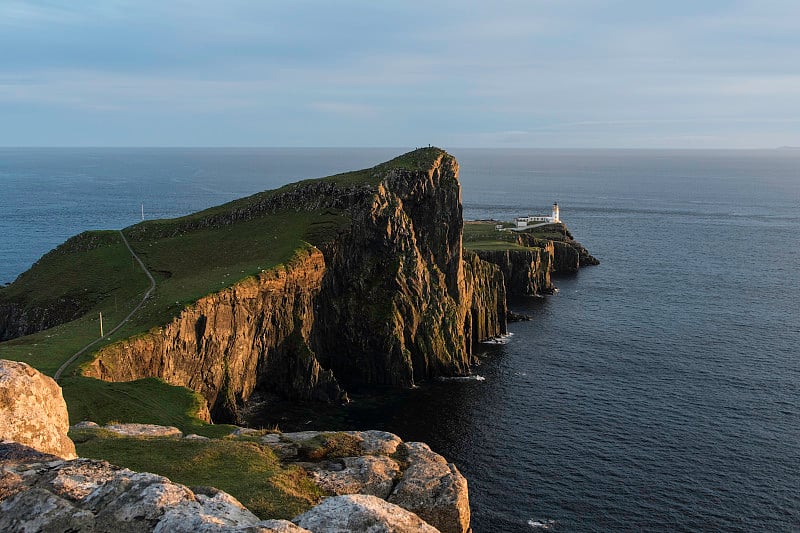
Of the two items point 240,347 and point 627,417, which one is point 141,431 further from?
point 627,417

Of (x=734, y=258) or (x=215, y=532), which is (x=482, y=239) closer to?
(x=734, y=258)

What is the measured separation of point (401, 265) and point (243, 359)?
2851 centimetres

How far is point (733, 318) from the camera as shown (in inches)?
4491

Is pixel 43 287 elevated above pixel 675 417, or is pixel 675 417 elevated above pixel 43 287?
pixel 43 287

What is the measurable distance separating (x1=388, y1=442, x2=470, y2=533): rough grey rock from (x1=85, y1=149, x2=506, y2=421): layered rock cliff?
140ft

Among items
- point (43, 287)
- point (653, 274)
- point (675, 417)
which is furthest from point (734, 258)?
point (43, 287)

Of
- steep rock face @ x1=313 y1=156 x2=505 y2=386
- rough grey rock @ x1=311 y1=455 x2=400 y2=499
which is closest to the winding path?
steep rock face @ x1=313 y1=156 x2=505 y2=386

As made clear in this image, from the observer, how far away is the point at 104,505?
15.7 m

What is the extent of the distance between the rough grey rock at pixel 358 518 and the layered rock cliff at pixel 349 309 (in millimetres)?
52242

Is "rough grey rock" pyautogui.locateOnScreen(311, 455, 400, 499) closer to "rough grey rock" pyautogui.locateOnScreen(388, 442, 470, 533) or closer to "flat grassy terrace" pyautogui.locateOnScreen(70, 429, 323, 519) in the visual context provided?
"rough grey rock" pyautogui.locateOnScreen(388, 442, 470, 533)

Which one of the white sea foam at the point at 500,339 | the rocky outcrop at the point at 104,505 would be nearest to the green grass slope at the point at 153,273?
the rocky outcrop at the point at 104,505

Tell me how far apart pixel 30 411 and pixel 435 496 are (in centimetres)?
1685

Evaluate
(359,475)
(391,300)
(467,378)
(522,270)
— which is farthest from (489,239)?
(359,475)

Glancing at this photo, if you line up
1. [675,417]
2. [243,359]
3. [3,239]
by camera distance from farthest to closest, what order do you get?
[3,239] → [243,359] → [675,417]
